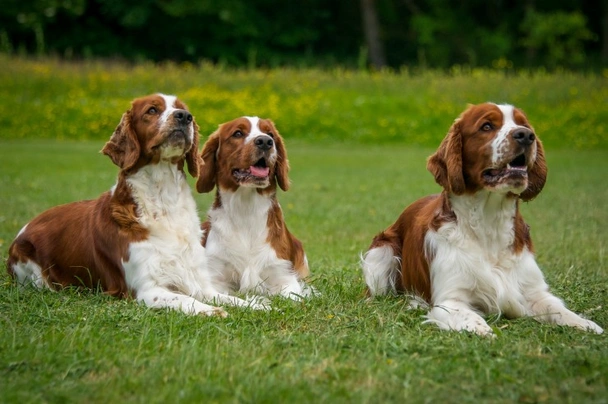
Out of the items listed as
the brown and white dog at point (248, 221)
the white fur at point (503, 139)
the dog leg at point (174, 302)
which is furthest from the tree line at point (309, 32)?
the white fur at point (503, 139)

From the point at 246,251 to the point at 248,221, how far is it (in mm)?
226

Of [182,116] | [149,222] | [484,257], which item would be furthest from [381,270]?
[182,116]

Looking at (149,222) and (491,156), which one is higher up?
(491,156)

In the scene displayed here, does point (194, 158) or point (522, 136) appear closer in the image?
point (522, 136)

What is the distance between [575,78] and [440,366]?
74.7 ft

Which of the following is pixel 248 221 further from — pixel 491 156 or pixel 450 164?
pixel 491 156

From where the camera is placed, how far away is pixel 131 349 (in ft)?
14.1

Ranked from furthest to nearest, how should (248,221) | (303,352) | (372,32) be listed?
(372,32), (248,221), (303,352)

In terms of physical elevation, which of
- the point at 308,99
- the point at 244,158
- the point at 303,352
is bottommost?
the point at 308,99

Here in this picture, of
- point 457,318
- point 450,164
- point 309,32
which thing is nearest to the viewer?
point 457,318

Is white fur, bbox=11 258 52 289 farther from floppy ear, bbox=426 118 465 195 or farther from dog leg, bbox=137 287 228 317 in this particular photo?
floppy ear, bbox=426 118 465 195

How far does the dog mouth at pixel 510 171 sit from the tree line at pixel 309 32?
99.4ft

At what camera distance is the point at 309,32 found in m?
37.7

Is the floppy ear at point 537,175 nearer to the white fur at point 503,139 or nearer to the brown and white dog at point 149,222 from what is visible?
the white fur at point 503,139
